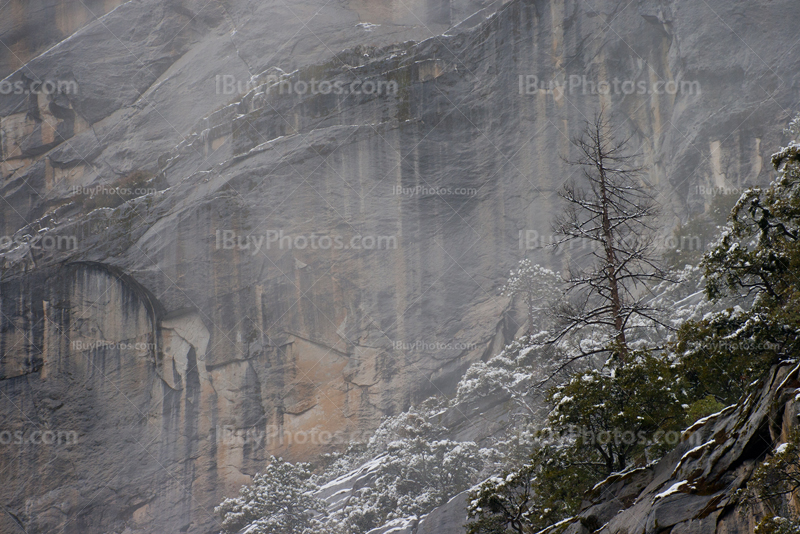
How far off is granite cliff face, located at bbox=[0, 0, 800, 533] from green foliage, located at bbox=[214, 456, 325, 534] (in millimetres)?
10966

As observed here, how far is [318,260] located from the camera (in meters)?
42.3

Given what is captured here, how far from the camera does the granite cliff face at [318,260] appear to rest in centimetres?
4038

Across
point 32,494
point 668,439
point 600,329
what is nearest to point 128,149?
point 32,494

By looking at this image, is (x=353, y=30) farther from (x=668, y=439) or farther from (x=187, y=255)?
(x=668, y=439)

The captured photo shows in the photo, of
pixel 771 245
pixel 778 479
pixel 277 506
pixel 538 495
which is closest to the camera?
pixel 778 479

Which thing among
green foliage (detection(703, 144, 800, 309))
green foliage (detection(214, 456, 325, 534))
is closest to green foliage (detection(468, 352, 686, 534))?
green foliage (detection(703, 144, 800, 309))

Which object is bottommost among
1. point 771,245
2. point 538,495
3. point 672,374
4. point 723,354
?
point 538,495

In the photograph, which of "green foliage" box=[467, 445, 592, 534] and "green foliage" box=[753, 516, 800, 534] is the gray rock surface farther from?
"green foliage" box=[467, 445, 592, 534]

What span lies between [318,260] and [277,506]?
57.2ft

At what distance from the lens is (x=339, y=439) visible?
40.6 m

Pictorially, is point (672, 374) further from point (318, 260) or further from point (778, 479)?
point (318, 260)

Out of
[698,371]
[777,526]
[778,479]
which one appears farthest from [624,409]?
[777,526]

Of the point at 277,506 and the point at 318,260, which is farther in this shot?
the point at 318,260

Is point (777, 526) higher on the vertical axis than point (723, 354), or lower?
lower
